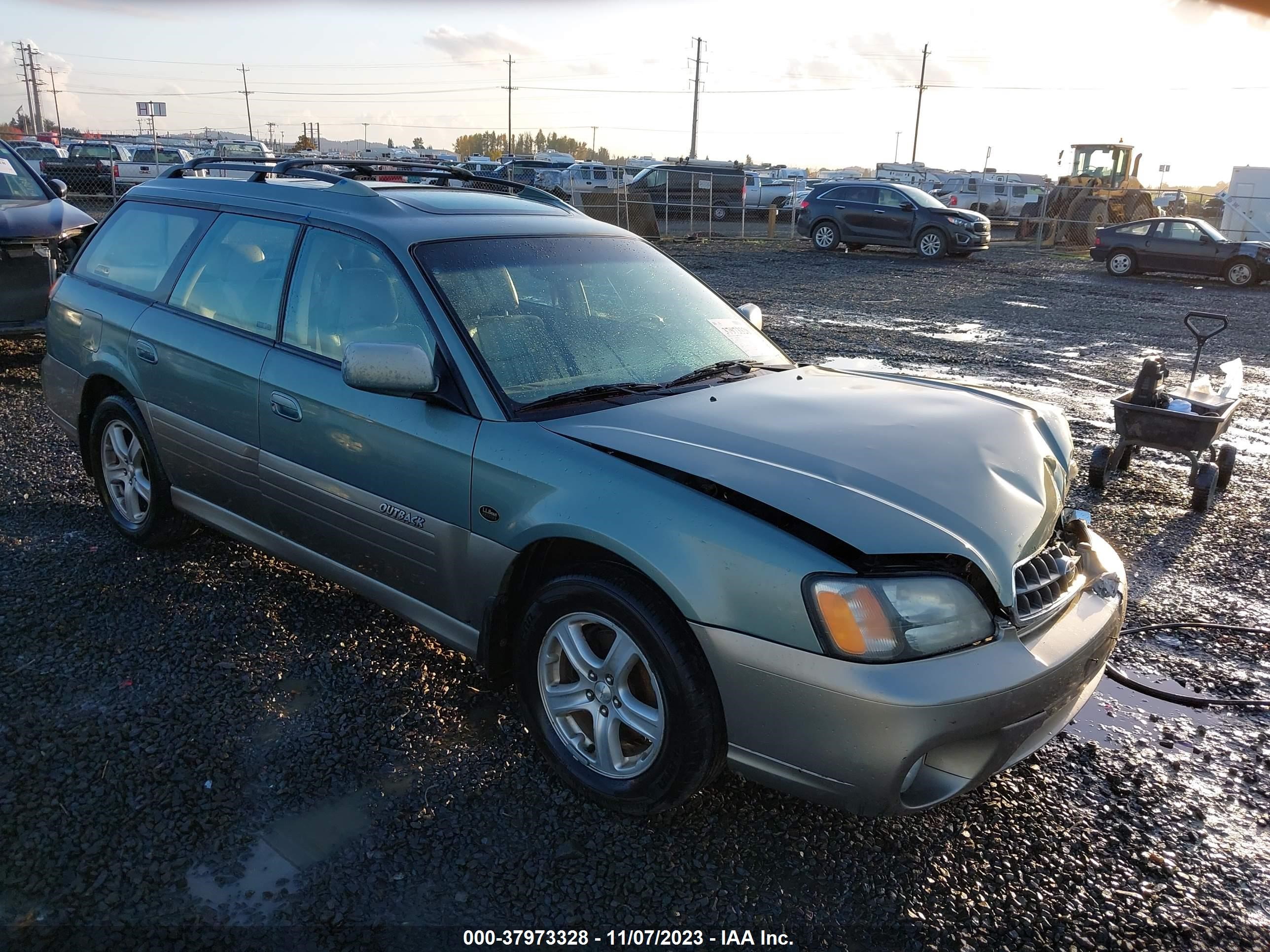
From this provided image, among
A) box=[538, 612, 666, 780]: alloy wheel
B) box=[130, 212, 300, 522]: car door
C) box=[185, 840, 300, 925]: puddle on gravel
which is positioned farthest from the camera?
box=[130, 212, 300, 522]: car door

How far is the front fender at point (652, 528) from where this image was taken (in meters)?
2.36

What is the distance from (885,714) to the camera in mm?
2264

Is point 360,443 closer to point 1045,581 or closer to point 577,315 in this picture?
point 577,315

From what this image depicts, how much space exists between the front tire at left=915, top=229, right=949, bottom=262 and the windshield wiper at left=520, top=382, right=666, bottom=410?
21.3m

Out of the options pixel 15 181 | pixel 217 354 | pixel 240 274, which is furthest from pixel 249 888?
pixel 15 181

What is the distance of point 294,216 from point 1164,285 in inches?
795

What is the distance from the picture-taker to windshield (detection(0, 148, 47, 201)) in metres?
8.84

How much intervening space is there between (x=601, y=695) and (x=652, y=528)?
590 millimetres

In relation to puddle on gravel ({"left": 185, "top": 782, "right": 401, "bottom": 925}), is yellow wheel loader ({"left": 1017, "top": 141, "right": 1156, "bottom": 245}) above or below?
above

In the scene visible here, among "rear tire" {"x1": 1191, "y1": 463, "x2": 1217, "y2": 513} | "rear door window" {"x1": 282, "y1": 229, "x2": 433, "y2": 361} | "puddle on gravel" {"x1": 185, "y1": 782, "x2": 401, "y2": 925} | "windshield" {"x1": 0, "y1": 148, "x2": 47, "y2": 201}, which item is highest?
"windshield" {"x1": 0, "y1": 148, "x2": 47, "y2": 201}

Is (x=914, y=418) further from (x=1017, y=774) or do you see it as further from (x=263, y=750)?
(x=263, y=750)

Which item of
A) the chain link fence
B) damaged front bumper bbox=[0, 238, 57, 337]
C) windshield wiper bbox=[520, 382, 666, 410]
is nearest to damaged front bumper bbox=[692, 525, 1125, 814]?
windshield wiper bbox=[520, 382, 666, 410]

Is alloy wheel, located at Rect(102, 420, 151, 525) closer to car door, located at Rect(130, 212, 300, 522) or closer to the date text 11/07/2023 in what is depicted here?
car door, located at Rect(130, 212, 300, 522)

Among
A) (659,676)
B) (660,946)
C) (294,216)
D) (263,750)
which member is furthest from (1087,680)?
(294,216)
